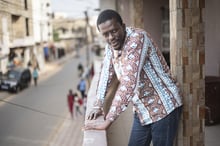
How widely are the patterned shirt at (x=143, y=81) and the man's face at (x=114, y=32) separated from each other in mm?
32

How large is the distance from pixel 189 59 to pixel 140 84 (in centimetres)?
54

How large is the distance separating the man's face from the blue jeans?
47 centimetres

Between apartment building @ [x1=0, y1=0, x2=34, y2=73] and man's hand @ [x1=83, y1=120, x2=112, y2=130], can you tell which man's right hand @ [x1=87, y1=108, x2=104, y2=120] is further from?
apartment building @ [x1=0, y1=0, x2=34, y2=73]

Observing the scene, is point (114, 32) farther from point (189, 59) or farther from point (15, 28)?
point (15, 28)

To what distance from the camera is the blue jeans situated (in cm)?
195

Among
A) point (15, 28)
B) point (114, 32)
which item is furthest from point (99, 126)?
point (15, 28)

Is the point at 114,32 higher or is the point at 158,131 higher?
the point at 114,32

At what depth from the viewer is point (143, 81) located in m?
1.89

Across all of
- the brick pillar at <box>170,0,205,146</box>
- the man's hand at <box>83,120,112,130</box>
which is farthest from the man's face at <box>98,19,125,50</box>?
the brick pillar at <box>170,0,205,146</box>

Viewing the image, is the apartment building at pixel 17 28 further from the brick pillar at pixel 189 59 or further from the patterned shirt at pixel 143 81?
the brick pillar at pixel 189 59

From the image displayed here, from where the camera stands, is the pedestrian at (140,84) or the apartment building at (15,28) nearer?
the pedestrian at (140,84)

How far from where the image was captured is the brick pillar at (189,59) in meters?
2.21

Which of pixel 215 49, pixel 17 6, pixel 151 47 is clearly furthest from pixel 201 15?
pixel 215 49

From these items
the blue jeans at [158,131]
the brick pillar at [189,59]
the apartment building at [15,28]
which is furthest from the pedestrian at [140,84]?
the apartment building at [15,28]
